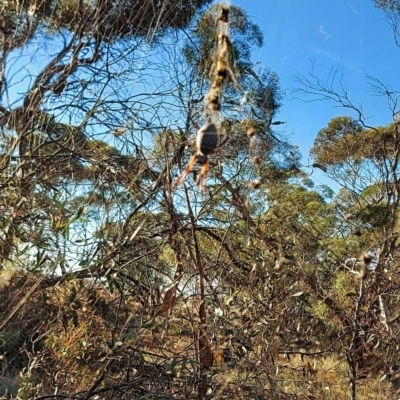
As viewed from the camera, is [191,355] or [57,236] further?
[191,355]

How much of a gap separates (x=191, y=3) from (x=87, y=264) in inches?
39.3

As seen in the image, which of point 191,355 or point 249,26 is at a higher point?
point 249,26

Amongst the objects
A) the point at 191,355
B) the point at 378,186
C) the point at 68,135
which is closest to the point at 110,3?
the point at 68,135

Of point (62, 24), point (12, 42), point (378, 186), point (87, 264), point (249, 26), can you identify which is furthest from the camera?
point (378, 186)

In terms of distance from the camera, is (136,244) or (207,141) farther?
(136,244)

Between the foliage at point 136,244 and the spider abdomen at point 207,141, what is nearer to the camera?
the spider abdomen at point 207,141

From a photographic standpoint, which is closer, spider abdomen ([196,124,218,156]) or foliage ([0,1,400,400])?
spider abdomen ([196,124,218,156])

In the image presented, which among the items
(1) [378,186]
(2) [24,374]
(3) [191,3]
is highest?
(1) [378,186]

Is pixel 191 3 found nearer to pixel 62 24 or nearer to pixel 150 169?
pixel 62 24

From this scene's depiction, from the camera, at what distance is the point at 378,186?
152 inches

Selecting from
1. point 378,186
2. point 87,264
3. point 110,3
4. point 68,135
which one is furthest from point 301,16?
point 378,186

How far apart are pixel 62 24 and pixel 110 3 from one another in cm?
30

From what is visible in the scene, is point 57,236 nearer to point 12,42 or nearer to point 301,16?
point 12,42

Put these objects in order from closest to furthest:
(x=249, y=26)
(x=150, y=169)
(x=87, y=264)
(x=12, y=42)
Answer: (x=87, y=264) < (x=12, y=42) < (x=150, y=169) < (x=249, y=26)
